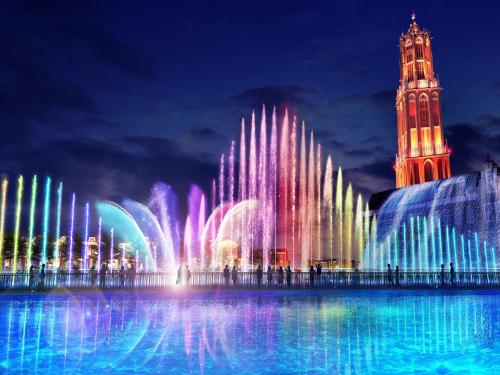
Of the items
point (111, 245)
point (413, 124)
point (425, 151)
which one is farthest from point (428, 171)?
point (111, 245)

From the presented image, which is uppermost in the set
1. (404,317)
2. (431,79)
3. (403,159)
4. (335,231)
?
(431,79)

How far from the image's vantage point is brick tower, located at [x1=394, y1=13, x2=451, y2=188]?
84.9 m

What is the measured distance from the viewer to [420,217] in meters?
47.5

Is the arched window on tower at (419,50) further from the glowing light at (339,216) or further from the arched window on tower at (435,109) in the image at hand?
the glowing light at (339,216)

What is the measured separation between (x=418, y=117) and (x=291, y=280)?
235 feet

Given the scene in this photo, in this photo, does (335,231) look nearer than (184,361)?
No

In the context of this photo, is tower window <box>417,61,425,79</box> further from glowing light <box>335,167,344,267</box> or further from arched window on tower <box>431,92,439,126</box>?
glowing light <box>335,167,344,267</box>

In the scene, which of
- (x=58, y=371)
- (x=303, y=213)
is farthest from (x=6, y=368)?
(x=303, y=213)

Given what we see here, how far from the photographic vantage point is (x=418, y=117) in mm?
88500

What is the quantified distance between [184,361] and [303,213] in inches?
1622

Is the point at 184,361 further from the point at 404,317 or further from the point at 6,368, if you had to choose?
the point at 404,317

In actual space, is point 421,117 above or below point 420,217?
above

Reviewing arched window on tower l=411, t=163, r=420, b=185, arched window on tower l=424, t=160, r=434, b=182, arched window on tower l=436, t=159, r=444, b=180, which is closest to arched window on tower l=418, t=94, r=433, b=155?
arched window on tower l=424, t=160, r=434, b=182

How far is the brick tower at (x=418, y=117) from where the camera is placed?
279 feet
